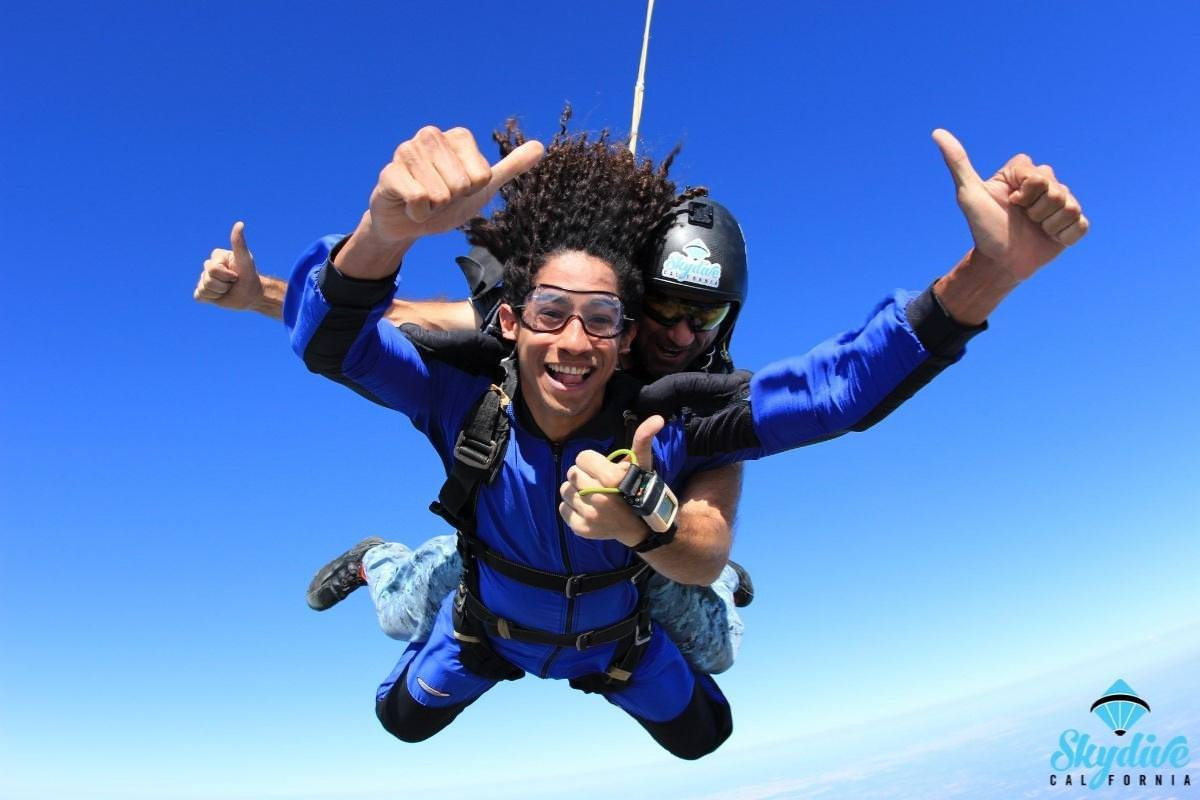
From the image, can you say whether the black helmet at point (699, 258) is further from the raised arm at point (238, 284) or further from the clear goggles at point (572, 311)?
the raised arm at point (238, 284)

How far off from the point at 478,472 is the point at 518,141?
1.47m

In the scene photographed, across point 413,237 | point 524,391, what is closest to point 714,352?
point 524,391

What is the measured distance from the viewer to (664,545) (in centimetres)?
241

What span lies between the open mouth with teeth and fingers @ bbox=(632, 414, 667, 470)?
1.38 feet

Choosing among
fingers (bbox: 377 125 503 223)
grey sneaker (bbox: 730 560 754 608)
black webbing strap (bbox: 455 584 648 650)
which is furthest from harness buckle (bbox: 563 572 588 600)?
grey sneaker (bbox: 730 560 754 608)

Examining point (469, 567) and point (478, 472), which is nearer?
point (478, 472)

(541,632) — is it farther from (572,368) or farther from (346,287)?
(346,287)

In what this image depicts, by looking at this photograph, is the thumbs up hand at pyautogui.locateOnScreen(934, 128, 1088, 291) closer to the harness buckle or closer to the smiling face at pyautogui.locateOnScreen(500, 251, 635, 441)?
the smiling face at pyautogui.locateOnScreen(500, 251, 635, 441)

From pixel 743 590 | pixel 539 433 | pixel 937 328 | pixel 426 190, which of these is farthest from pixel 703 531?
pixel 743 590

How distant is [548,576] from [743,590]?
263 cm

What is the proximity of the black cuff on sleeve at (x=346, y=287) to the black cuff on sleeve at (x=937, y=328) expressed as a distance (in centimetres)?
136

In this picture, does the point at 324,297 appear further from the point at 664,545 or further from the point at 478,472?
the point at 664,545

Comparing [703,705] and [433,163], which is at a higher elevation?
[433,163]

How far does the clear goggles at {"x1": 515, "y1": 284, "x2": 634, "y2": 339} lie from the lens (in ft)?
8.69
